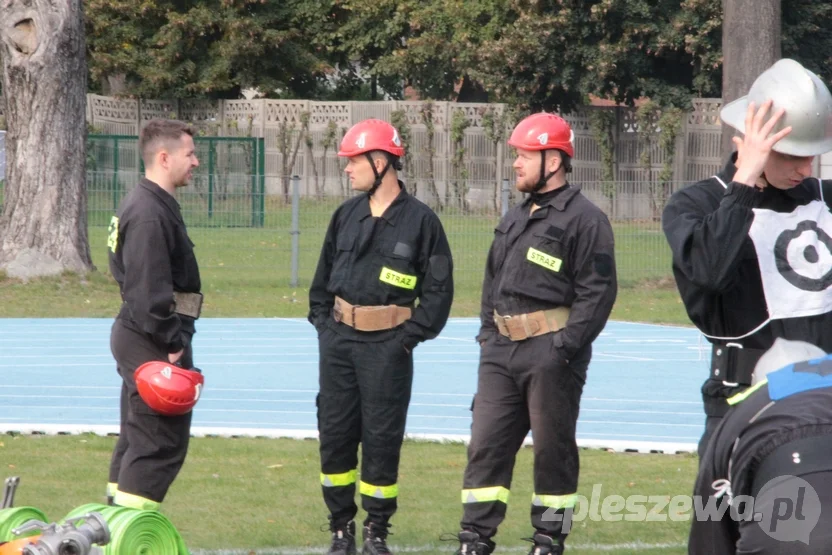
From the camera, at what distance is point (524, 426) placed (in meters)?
6.37

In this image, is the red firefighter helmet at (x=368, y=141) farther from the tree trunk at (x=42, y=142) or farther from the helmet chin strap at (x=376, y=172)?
the tree trunk at (x=42, y=142)

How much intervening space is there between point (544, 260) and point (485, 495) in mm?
1173

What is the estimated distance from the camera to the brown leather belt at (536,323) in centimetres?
621

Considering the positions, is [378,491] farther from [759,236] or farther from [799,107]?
[799,107]

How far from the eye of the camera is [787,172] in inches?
161

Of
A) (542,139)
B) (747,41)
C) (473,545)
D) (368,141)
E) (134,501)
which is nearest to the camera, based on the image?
(134,501)

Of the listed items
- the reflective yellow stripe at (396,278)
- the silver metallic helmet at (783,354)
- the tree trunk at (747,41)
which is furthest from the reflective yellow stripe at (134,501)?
the tree trunk at (747,41)

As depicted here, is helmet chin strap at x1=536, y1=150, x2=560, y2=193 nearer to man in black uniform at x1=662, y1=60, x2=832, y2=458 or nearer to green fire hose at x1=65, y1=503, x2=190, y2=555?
man in black uniform at x1=662, y1=60, x2=832, y2=458

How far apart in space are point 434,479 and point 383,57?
→ 108 ft

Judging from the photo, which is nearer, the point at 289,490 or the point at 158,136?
the point at 158,136

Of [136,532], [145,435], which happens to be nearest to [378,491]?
[145,435]

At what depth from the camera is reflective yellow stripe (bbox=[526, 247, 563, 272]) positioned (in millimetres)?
6242

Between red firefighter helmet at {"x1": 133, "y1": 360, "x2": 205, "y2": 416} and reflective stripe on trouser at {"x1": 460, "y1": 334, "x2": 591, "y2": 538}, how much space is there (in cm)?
144

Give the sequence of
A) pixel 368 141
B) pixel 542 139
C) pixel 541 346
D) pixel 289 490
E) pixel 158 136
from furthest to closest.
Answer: pixel 289 490
pixel 368 141
pixel 542 139
pixel 541 346
pixel 158 136
